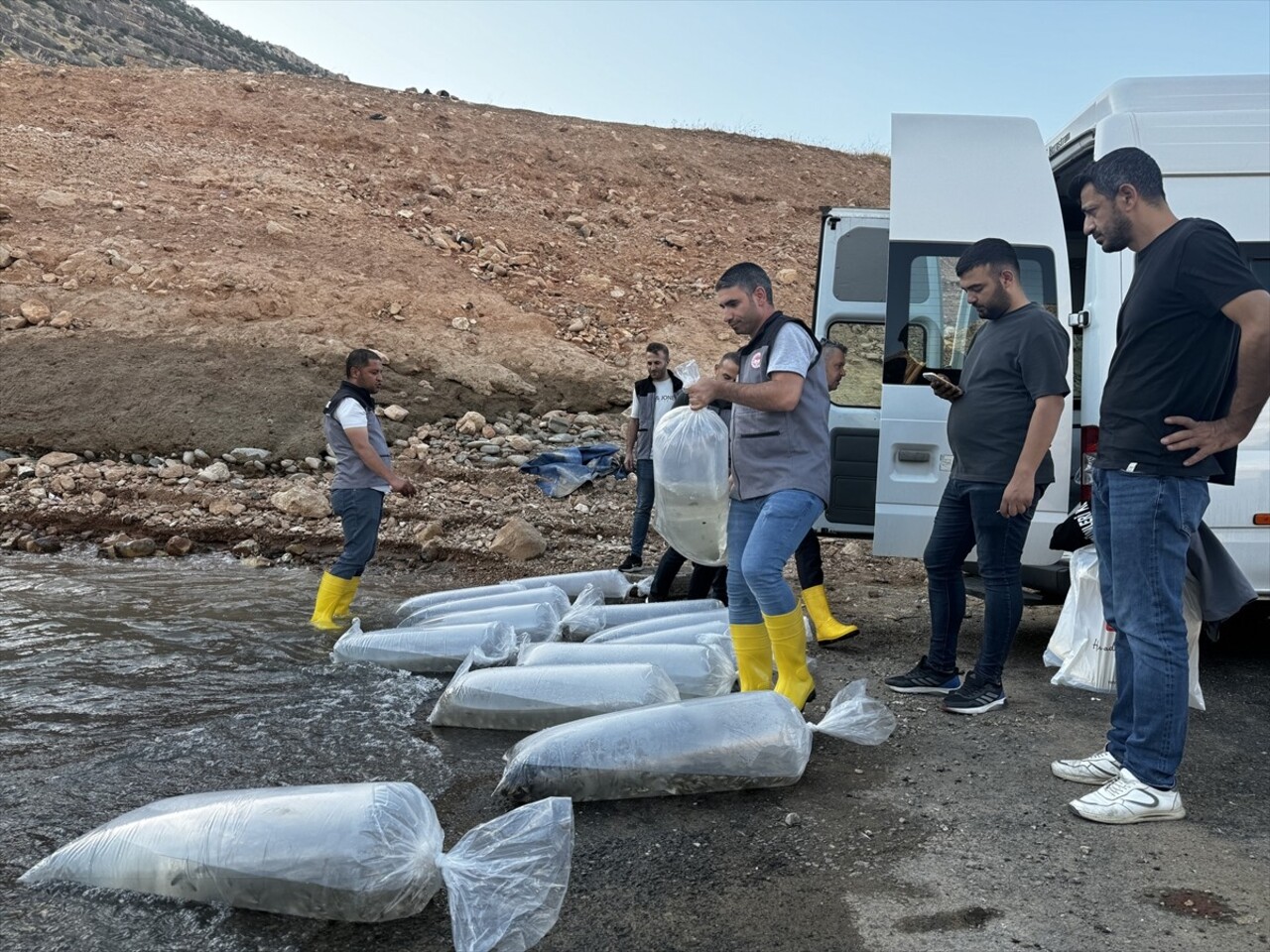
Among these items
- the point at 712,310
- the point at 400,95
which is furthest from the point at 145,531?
the point at 400,95

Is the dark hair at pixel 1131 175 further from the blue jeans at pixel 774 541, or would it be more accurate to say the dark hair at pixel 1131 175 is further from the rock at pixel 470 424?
the rock at pixel 470 424

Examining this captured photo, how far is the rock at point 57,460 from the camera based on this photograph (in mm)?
10000

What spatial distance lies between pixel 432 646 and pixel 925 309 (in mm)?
2885

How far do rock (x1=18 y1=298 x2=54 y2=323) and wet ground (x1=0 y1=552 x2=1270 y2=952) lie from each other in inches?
302

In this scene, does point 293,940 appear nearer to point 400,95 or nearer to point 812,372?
point 812,372

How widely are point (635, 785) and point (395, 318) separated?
36.4 feet

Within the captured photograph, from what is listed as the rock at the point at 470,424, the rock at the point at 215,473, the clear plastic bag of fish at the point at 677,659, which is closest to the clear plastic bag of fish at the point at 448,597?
the clear plastic bag of fish at the point at 677,659

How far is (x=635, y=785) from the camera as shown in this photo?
3.24 meters

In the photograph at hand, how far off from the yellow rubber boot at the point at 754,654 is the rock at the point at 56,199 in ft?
46.9

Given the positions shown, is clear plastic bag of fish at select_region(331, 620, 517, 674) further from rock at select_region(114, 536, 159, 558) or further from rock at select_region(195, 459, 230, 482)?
→ rock at select_region(195, 459, 230, 482)

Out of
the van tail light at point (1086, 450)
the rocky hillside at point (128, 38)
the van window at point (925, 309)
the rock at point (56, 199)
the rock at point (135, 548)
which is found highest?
the rocky hillside at point (128, 38)

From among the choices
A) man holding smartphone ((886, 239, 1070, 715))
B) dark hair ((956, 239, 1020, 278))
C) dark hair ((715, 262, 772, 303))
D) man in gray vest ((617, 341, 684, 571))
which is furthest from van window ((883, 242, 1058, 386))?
man in gray vest ((617, 341, 684, 571))

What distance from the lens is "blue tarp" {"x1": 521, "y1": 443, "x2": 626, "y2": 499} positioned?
982 cm

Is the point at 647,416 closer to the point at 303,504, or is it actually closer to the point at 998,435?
the point at 303,504
